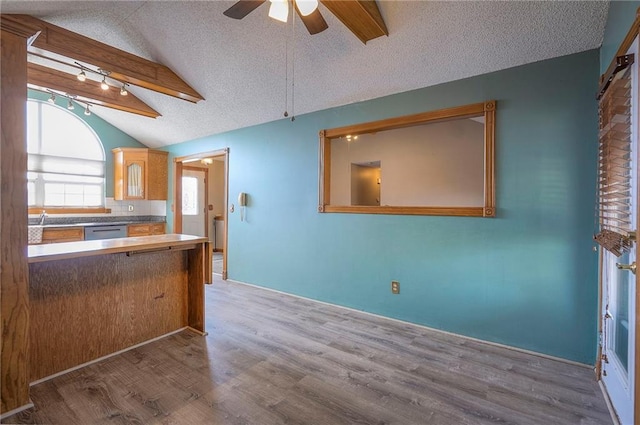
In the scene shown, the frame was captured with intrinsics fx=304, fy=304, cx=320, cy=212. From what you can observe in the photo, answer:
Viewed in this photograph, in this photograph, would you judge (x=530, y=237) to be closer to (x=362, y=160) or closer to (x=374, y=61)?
(x=374, y=61)

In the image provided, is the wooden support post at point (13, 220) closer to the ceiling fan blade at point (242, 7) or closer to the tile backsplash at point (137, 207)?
the ceiling fan blade at point (242, 7)

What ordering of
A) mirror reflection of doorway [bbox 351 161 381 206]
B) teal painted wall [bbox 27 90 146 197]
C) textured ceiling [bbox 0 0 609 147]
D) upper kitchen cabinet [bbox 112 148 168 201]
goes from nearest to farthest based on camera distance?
textured ceiling [bbox 0 0 609 147]
teal painted wall [bbox 27 90 146 197]
upper kitchen cabinet [bbox 112 148 168 201]
mirror reflection of doorway [bbox 351 161 381 206]

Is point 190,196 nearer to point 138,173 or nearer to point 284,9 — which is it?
point 138,173

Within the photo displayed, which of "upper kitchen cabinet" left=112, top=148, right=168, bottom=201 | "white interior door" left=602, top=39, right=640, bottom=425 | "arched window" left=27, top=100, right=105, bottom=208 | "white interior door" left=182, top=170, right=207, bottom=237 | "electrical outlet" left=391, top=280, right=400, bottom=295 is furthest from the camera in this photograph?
"white interior door" left=182, top=170, right=207, bottom=237

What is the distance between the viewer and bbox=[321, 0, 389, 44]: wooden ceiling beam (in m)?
2.11

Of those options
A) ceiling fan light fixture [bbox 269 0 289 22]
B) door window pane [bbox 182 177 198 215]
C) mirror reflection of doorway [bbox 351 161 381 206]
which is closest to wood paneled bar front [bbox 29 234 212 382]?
ceiling fan light fixture [bbox 269 0 289 22]

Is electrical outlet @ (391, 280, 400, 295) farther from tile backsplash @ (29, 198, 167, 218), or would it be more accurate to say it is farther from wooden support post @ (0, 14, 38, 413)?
tile backsplash @ (29, 198, 167, 218)

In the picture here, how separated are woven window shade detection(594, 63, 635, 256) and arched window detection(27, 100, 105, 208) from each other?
717 centimetres

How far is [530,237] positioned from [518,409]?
51.5 inches

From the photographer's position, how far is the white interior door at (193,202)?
7105 mm

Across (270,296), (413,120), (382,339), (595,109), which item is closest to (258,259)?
(270,296)

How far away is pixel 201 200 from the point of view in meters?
7.39

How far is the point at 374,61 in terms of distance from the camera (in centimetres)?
287

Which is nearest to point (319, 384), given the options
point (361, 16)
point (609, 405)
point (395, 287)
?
point (395, 287)
